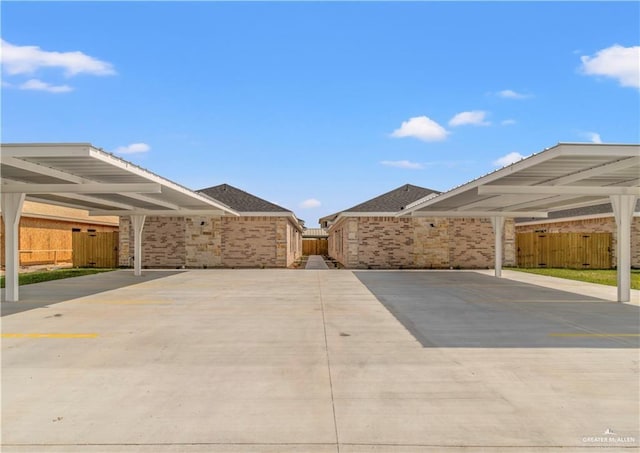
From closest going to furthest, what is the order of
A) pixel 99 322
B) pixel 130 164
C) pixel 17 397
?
pixel 17 397
pixel 99 322
pixel 130 164

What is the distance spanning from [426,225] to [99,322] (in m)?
19.6

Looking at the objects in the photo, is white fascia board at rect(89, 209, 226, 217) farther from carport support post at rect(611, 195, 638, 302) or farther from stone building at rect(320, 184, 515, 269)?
carport support post at rect(611, 195, 638, 302)

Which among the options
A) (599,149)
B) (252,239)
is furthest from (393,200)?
(599,149)

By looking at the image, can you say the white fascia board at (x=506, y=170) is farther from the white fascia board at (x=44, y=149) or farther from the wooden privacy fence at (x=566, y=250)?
the wooden privacy fence at (x=566, y=250)

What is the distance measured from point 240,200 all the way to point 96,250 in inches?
374

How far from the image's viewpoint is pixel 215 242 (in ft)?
82.6

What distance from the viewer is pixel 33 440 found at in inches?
154

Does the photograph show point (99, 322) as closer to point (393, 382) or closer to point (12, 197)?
point (12, 197)

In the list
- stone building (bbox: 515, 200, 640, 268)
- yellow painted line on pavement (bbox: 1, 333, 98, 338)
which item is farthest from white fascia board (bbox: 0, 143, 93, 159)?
stone building (bbox: 515, 200, 640, 268)

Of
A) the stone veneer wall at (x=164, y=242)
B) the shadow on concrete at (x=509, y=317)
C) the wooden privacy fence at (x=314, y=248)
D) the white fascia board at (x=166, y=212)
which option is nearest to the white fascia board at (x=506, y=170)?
the shadow on concrete at (x=509, y=317)

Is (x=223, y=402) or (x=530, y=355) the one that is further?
(x=530, y=355)

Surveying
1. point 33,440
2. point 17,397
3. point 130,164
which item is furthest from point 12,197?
point 33,440

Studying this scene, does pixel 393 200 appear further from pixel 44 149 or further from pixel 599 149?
pixel 44 149

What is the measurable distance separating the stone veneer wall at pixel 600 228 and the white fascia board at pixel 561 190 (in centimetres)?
1242
